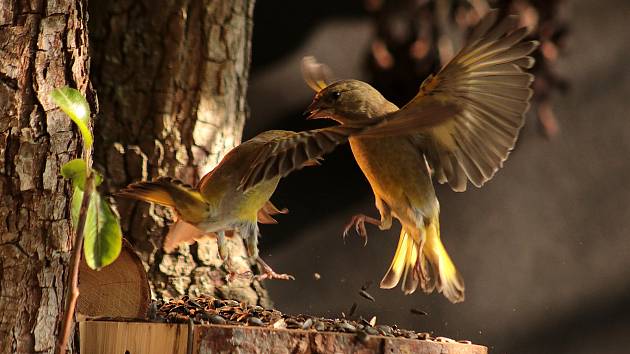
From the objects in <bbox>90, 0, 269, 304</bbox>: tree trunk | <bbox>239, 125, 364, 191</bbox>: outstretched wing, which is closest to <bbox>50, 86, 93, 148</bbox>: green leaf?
<bbox>239, 125, 364, 191</bbox>: outstretched wing

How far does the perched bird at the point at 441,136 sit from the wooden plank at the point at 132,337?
53 cm

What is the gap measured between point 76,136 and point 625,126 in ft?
7.38

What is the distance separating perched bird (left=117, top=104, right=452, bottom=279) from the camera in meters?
1.56

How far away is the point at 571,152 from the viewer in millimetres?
3115

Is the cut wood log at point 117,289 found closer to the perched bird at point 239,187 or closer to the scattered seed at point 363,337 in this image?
the perched bird at point 239,187

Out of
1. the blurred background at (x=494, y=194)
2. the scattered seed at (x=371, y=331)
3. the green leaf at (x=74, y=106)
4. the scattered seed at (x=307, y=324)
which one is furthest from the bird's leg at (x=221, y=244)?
the blurred background at (x=494, y=194)

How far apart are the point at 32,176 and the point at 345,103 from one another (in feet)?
2.19

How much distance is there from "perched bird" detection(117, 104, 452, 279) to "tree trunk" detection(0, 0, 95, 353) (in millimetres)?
259

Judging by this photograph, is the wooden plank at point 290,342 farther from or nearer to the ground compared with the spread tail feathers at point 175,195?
nearer to the ground

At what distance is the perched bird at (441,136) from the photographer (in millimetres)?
1734

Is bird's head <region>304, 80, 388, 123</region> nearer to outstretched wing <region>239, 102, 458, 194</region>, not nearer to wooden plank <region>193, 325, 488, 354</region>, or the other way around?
outstretched wing <region>239, 102, 458, 194</region>

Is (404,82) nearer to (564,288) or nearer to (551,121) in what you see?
(551,121)

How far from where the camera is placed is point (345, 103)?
1802 mm

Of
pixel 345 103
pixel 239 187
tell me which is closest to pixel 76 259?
pixel 239 187
